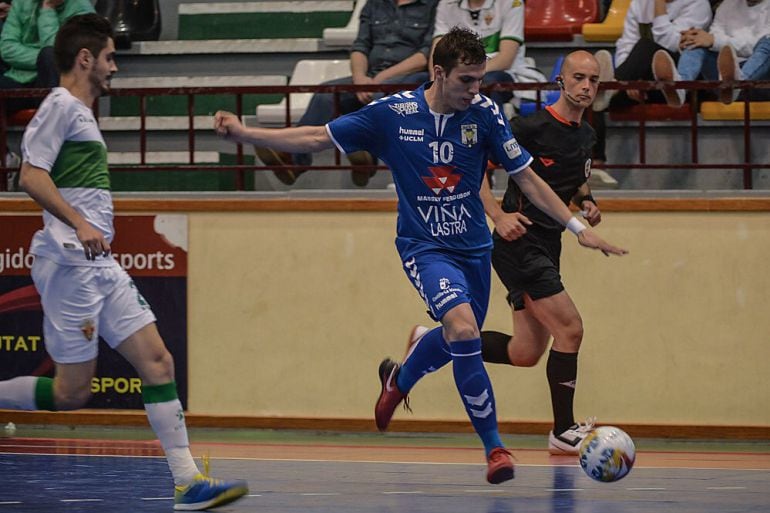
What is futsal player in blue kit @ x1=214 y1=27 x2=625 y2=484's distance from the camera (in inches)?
291

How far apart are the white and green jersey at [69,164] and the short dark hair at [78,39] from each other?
0.16m

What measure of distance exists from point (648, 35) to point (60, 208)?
21.3ft

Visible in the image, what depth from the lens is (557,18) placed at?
13.1 m

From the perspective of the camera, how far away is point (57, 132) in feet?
22.2

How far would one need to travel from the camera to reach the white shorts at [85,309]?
22.4ft

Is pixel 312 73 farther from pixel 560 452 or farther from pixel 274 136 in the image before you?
pixel 274 136

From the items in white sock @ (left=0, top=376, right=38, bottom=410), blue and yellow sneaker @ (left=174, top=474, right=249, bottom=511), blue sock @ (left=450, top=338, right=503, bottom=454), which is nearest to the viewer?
blue and yellow sneaker @ (left=174, top=474, right=249, bottom=511)

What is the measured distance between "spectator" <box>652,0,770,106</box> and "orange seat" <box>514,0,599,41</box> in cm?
154

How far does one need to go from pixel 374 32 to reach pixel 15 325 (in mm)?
3774

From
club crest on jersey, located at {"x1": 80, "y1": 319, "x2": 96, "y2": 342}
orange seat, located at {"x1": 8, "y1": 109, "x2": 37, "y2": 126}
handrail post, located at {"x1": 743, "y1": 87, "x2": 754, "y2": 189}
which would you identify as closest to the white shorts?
club crest on jersey, located at {"x1": 80, "y1": 319, "x2": 96, "y2": 342}

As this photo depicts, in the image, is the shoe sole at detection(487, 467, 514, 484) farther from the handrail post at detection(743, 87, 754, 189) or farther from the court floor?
the handrail post at detection(743, 87, 754, 189)

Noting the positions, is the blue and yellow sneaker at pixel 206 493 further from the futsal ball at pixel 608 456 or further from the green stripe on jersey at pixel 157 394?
the futsal ball at pixel 608 456

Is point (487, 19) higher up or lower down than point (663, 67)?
higher up

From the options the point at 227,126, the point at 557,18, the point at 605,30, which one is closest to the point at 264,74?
the point at 557,18
